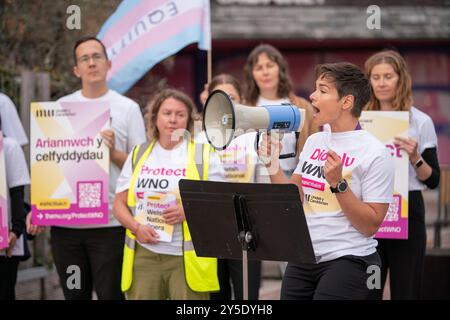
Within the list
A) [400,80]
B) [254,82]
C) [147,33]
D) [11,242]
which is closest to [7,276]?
[11,242]

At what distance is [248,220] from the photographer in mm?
4105

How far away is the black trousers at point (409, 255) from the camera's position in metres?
5.89

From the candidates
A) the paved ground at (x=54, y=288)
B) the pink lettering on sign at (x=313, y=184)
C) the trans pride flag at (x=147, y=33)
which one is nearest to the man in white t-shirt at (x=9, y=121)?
→ the trans pride flag at (x=147, y=33)

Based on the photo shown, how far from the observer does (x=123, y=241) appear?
6164mm

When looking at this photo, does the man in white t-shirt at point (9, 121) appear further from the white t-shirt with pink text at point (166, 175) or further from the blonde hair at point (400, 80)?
the blonde hair at point (400, 80)

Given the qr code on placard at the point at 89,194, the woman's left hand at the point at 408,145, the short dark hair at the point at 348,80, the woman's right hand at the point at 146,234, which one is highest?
the short dark hair at the point at 348,80

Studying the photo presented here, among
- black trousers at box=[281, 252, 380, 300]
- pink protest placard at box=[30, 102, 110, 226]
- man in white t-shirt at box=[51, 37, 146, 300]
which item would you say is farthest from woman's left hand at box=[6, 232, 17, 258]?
black trousers at box=[281, 252, 380, 300]

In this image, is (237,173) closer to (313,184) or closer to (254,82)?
(254,82)

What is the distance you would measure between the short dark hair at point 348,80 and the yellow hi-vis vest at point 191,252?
1.33 meters

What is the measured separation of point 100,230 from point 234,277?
3.36ft

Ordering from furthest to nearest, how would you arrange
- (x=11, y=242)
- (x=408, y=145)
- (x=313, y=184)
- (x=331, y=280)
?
(x=11, y=242) → (x=408, y=145) → (x=313, y=184) → (x=331, y=280)

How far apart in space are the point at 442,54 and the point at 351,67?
11955mm

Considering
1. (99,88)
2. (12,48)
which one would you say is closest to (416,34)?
(12,48)

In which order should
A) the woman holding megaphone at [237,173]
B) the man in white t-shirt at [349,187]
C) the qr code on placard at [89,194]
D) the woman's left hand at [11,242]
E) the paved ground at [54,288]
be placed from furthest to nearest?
the paved ground at [54,288] < the woman holding megaphone at [237,173] < the qr code on placard at [89,194] < the woman's left hand at [11,242] < the man in white t-shirt at [349,187]
